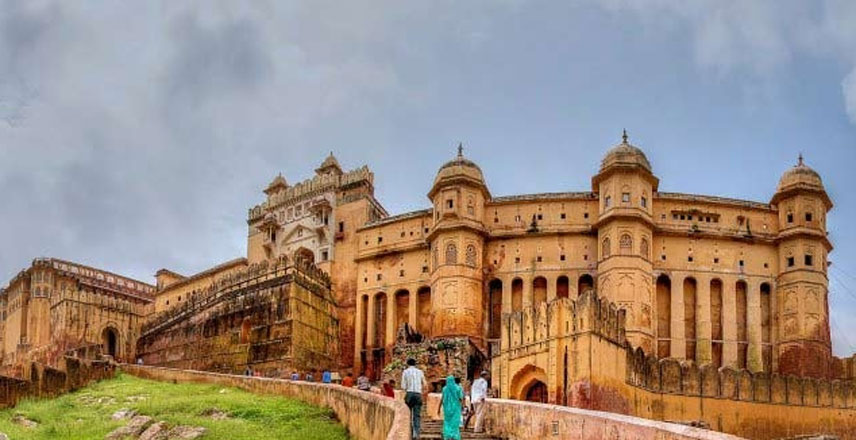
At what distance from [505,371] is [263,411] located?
9838 millimetres

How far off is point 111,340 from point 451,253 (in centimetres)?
2775

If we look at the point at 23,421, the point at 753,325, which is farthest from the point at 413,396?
the point at 753,325

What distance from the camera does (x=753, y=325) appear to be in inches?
1879

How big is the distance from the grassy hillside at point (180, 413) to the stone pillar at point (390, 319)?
16.5 meters

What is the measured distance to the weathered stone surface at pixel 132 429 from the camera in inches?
1014

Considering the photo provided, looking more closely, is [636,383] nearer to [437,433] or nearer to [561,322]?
[561,322]

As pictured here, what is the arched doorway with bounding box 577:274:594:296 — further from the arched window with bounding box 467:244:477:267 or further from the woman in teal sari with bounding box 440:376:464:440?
the woman in teal sari with bounding box 440:376:464:440

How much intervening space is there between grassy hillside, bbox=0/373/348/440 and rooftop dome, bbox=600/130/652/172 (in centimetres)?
2266

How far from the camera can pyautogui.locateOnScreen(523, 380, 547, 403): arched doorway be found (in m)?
32.4

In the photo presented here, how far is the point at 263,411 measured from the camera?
26.6 metres

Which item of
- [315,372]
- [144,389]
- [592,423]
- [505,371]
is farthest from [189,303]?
[592,423]

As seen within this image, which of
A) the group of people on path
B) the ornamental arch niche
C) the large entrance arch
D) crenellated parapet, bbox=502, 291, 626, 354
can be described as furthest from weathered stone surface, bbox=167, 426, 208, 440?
the ornamental arch niche

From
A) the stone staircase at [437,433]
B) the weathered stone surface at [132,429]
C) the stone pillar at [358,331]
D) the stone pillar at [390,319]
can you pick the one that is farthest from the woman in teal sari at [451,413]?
the stone pillar at [358,331]

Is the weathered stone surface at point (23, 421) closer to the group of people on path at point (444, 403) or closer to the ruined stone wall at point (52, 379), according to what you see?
the ruined stone wall at point (52, 379)
